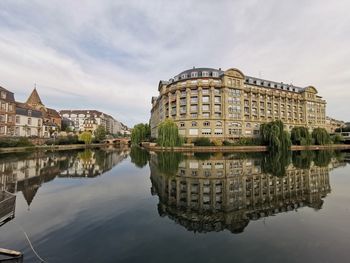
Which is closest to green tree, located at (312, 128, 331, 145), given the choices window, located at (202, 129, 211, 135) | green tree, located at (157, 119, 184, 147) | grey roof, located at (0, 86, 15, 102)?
window, located at (202, 129, 211, 135)

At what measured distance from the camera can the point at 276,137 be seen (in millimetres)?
47250

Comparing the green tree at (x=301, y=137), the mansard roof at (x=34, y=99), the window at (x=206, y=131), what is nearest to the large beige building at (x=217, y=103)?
the window at (x=206, y=131)

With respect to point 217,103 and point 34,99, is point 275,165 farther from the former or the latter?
point 34,99

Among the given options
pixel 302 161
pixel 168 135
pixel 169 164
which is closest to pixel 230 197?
pixel 169 164

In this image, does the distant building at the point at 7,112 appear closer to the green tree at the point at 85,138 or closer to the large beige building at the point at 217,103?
the green tree at the point at 85,138

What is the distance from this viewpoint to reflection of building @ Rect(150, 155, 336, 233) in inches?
353

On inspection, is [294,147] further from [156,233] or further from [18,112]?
[18,112]

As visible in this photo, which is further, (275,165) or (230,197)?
(275,165)

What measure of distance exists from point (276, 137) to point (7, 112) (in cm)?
7115

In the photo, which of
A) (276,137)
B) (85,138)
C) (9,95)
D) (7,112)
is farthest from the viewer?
(85,138)

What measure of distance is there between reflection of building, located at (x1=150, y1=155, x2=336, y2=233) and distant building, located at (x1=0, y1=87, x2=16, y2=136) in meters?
55.0

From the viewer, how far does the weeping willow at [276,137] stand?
155 feet

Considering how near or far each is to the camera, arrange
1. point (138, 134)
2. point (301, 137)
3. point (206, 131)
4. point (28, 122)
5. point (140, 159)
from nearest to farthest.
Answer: point (140, 159), point (301, 137), point (206, 131), point (28, 122), point (138, 134)

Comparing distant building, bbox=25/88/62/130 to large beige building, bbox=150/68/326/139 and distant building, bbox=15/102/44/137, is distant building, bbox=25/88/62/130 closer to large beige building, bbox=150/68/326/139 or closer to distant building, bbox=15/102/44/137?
distant building, bbox=15/102/44/137
